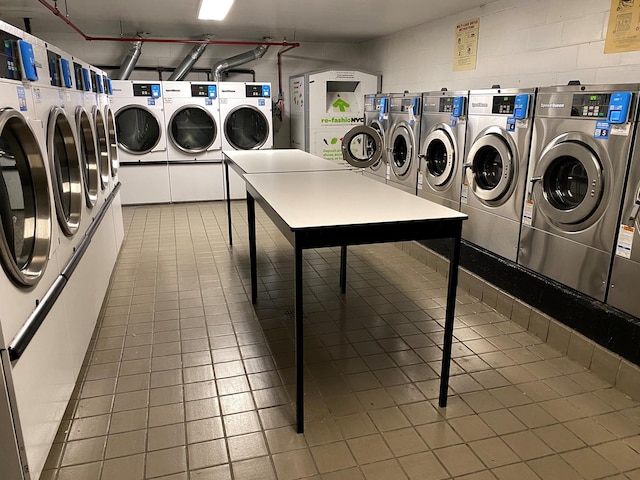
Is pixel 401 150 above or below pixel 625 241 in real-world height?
above

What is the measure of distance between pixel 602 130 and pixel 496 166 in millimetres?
1215

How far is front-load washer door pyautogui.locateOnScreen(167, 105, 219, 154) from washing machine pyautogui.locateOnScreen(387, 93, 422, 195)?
329cm

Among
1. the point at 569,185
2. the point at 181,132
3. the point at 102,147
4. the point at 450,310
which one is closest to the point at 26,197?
the point at 450,310

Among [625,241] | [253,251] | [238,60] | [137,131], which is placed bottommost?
[253,251]

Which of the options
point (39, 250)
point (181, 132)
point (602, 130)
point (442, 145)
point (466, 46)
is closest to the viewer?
point (39, 250)

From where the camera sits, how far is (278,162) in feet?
14.6

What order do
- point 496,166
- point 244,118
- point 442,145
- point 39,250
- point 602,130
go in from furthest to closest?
point 244,118, point 442,145, point 496,166, point 602,130, point 39,250

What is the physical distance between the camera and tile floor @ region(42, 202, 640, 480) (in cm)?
222

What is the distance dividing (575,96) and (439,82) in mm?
3214

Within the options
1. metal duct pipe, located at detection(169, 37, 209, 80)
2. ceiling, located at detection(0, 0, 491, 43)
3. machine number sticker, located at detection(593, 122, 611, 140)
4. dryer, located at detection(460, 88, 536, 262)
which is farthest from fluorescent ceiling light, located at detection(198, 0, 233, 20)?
machine number sticker, located at detection(593, 122, 611, 140)

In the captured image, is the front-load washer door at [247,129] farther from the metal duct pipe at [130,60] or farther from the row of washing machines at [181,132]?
the metal duct pipe at [130,60]

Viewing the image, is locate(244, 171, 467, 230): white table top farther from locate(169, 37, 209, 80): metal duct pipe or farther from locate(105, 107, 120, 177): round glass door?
locate(169, 37, 209, 80): metal duct pipe

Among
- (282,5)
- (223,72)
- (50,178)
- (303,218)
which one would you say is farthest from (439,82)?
(50,178)

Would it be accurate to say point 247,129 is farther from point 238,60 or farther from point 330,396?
point 330,396
